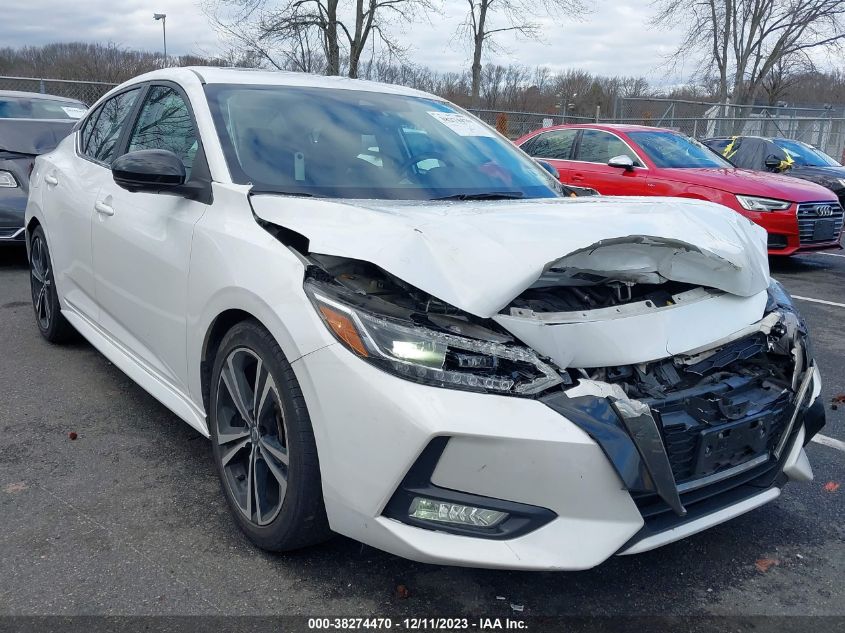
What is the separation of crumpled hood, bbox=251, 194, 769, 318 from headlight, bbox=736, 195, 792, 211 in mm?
5684

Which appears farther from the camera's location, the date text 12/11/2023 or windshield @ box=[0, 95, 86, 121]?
windshield @ box=[0, 95, 86, 121]

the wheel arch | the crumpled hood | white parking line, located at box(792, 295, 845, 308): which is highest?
the crumpled hood

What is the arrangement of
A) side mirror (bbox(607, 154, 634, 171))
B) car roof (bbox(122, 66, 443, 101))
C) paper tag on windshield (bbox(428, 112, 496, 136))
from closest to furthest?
car roof (bbox(122, 66, 443, 101))
paper tag on windshield (bbox(428, 112, 496, 136))
side mirror (bbox(607, 154, 634, 171))

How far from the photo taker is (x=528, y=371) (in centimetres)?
203

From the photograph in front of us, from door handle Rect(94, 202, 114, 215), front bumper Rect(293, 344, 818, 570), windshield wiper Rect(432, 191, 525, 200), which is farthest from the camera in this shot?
door handle Rect(94, 202, 114, 215)

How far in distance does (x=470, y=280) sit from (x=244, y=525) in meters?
1.19

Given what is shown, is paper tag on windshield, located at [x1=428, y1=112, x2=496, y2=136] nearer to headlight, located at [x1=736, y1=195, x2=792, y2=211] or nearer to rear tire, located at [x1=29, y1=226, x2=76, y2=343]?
rear tire, located at [x1=29, y1=226, x2=76, y2=343]

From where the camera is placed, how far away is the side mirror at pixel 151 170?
2.76m

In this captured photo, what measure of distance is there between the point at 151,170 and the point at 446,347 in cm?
144

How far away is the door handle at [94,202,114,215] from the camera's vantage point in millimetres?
3455

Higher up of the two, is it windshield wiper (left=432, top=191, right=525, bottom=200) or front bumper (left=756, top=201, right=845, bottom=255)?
windshield wiper (left=432, top=191, right=525, bottom=200)

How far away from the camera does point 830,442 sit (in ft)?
11.7

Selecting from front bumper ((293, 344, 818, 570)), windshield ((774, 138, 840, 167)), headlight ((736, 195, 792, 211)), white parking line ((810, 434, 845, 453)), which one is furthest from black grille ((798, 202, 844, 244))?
front bumper ((293, 344, 818, 570))

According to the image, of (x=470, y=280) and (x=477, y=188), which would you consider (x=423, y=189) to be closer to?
(x=477, y=188)
